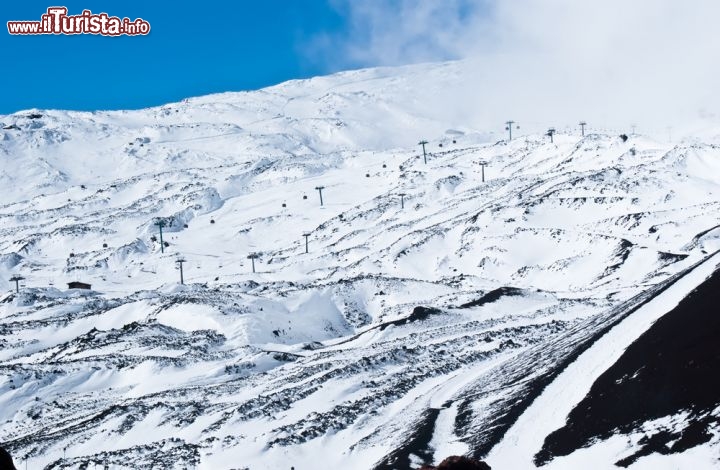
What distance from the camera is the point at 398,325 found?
60.4 meters

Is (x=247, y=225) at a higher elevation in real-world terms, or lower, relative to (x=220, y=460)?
higher

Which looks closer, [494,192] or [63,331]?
[63,331]

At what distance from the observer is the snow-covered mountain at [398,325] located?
27.2 metres

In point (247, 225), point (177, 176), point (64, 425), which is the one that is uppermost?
point (177, 176)

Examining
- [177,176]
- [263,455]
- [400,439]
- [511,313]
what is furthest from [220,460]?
[177,176]

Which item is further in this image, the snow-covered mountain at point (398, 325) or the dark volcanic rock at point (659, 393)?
the snow-covered mountain at point (398, 325)

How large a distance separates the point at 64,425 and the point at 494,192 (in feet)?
297

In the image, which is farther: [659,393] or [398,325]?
[398,325]

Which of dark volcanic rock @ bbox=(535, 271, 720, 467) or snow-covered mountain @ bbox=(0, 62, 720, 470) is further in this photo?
snow-covered mountain @ bbox=(0, 62, 720, 470)

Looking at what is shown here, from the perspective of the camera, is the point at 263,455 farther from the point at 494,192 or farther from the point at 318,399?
the point at 494,192

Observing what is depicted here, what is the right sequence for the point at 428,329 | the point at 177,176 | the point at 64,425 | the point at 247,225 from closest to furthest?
the point at 64,425 → the point at 428,329 → the point at 247,225 → the point at 177,176

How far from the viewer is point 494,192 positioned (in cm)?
12375

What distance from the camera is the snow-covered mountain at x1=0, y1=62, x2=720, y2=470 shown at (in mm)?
27250

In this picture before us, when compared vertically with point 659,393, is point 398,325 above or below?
below
